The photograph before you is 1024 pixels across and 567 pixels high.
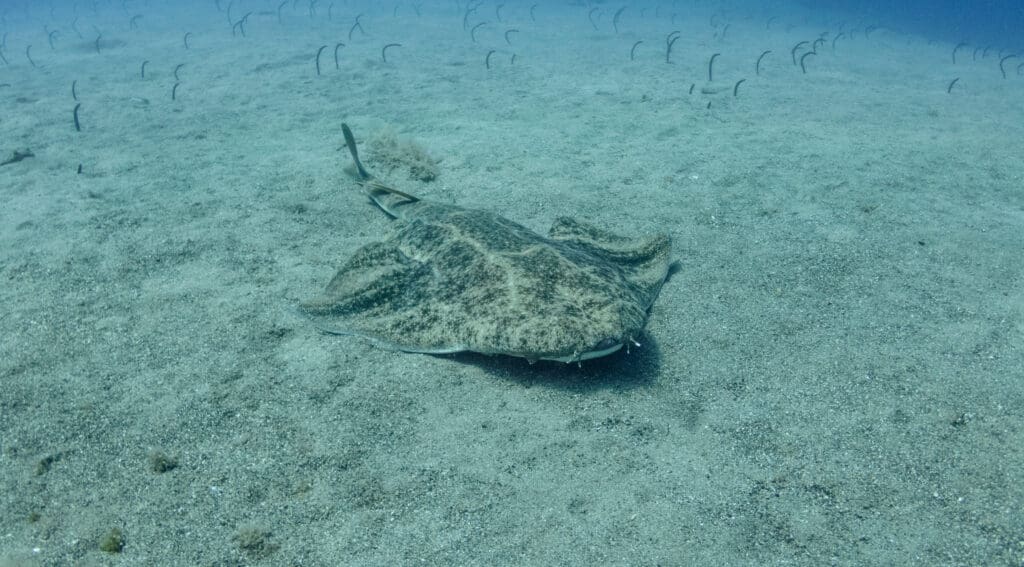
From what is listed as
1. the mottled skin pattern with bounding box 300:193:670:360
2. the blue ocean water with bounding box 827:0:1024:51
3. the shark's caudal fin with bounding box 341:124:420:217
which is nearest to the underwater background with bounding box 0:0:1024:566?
the shark's caudal fin with bounding box 341:124:420:217

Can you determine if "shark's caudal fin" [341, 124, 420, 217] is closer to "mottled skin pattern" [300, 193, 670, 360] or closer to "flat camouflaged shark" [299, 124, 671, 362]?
"flat camouflaged shark" [299, 124, 671, 362]

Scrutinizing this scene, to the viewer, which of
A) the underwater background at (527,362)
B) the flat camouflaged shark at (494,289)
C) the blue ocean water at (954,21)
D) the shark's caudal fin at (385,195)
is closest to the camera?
the underwater background at (527,362)

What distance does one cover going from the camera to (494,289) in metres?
4.45

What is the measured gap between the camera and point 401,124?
1158 centimetres

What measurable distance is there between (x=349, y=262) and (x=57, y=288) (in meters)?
3.45

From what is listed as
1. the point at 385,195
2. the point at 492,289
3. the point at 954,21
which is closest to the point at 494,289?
the point at 492,289

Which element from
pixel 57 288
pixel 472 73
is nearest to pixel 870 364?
pixel 57 288

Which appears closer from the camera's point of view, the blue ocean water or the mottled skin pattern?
the mottled skin pattern

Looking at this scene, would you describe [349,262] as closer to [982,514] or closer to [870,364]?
[870,364]

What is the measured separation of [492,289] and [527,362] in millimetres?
763

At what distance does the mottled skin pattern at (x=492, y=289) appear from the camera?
405 cm

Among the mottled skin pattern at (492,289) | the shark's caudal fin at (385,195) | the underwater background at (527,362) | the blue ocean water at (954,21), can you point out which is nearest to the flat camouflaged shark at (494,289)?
the mottled skin pattern at (492,289)

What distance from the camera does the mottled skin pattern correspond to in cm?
405

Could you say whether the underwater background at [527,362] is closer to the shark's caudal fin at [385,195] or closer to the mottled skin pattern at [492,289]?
the shark's caudal fin at [385,195]
